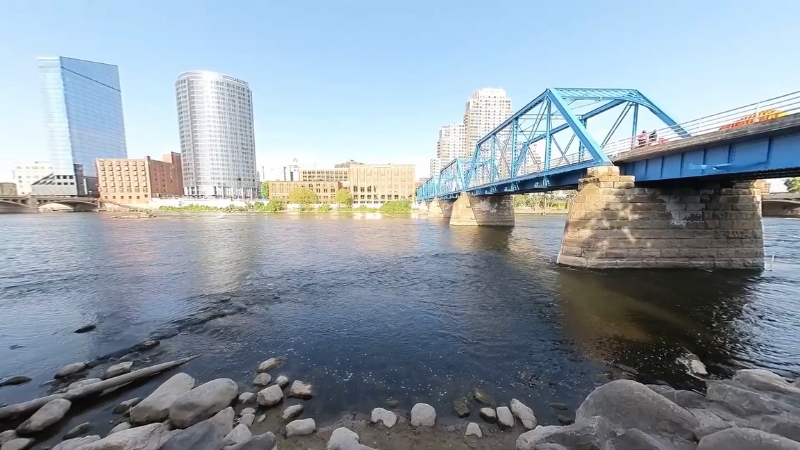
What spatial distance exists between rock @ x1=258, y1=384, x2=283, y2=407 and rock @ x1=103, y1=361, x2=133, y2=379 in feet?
15.3

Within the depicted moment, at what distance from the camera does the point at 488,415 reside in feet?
22.8

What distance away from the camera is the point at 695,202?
20.2 metres

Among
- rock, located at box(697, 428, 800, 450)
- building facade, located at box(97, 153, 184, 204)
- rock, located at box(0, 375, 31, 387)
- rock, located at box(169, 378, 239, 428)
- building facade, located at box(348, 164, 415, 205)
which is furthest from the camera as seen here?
building facade, located at box(348, 164, 415, 205)

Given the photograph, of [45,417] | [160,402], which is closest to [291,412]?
[160,402]

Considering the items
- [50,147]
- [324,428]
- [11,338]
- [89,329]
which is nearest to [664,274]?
[324,428]

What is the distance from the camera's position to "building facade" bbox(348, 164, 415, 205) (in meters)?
179

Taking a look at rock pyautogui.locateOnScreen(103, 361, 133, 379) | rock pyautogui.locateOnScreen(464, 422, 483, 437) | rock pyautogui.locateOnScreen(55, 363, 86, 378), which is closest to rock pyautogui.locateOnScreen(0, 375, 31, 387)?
rock pyautogui.locateOnScreen(55, 363, 86, 378)

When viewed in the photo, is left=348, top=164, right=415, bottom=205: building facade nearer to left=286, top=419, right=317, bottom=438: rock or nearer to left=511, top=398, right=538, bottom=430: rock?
left=511, top=398, right=538, bottom=430: rock

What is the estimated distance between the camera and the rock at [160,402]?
667 cm

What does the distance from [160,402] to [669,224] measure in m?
27.9

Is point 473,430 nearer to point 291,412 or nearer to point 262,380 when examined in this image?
point 291,412

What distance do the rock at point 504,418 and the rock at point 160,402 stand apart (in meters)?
7.55

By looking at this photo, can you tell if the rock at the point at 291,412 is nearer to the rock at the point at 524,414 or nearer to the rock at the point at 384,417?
the rock at the point at 384,417

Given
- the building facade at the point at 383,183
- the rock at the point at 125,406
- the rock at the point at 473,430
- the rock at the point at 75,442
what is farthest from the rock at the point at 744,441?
the building facade at the point at 383,183
